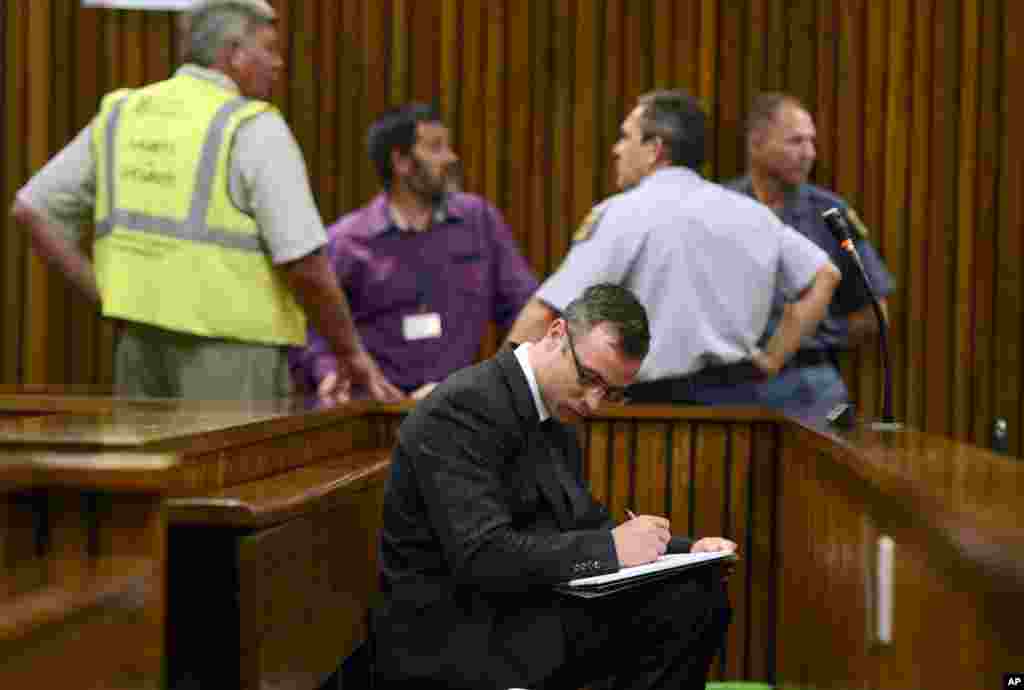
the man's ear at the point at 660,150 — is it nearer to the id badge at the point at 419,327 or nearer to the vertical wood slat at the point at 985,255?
the id badge at the point at 419,327

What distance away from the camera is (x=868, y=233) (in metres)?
5.48

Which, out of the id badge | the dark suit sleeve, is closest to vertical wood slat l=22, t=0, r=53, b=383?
the id badge

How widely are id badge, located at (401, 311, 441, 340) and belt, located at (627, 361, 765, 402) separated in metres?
1.04

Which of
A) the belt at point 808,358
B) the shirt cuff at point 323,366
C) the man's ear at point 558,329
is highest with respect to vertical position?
the man's ear at point 558,329

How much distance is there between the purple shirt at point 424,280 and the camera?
15.7 feet

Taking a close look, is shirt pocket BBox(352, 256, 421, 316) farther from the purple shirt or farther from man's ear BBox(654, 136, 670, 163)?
man's ear BBox(654, 136, 670, 163)

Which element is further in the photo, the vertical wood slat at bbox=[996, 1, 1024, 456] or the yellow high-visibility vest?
the vertical wood slat at bbox=[996, 1, 1024, 456]

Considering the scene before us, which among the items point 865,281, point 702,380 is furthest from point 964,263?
point 865,281

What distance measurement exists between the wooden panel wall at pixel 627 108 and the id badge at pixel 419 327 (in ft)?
2.94

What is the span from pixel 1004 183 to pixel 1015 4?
26.0 inches

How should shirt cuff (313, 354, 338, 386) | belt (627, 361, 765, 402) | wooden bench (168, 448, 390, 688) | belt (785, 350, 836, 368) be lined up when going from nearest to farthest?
wooden bench (168, 448, 390, 688)
belt (627, 361, 765, 402)
shirt cuff (313, 354, 338, 386)
belt (785, 350, 836, 368)

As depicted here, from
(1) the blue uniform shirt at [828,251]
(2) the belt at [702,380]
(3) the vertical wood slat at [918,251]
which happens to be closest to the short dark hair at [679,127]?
(2) the belt at [702,380]

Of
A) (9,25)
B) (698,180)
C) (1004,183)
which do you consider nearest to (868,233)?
(1004,183)

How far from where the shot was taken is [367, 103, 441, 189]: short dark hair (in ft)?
15.8
